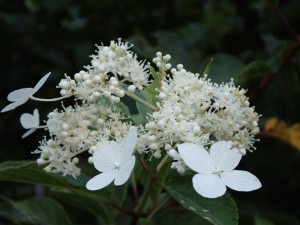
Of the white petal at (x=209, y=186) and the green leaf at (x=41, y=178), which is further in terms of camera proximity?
the green leaf at (x=41, y=178)

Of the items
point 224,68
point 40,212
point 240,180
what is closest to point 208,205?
point 240,180

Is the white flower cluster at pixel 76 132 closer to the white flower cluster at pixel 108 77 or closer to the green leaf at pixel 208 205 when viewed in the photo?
the white flower cluster at pixel 108 77

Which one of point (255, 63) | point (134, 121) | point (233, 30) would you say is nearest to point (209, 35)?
point (233, 30)

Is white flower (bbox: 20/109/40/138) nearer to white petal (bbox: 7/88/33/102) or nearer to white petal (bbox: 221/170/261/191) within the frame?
white petal (bbox: 7/88/33/102)

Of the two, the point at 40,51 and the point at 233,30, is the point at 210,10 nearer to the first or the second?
the point at 233,30

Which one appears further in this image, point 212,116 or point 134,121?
point 134,121

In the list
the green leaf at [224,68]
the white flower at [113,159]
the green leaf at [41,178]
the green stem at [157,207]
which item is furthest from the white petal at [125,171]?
the green leaf at [224,68]

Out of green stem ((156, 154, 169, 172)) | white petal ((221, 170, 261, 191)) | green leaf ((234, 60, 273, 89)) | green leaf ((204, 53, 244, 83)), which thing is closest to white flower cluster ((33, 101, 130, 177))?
green stem ((156, 154, 169, 172))
